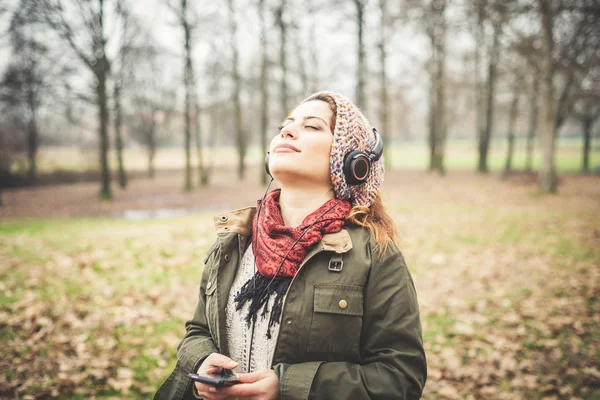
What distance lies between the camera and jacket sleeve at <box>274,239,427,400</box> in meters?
1.50

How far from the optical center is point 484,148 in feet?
82.3

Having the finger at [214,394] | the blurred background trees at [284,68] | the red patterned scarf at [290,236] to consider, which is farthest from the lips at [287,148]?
the blurred background trees at [284,68]

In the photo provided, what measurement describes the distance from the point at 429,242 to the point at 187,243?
18.2 feet

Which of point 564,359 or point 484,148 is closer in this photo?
point 564,359

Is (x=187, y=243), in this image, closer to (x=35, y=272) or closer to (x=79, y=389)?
(x=35, y=272)

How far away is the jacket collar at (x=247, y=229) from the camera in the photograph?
1.63m

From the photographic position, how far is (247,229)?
1.91 meters

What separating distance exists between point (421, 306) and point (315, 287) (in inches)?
171

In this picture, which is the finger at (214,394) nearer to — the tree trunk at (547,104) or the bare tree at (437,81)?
the tree trunk at (547,104)

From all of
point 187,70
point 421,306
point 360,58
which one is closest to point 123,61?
point 187,70

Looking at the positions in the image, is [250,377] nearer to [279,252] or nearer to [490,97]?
[279,252]

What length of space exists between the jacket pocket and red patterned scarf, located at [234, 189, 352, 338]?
171 mm

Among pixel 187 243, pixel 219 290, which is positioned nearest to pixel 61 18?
pixel 187 243

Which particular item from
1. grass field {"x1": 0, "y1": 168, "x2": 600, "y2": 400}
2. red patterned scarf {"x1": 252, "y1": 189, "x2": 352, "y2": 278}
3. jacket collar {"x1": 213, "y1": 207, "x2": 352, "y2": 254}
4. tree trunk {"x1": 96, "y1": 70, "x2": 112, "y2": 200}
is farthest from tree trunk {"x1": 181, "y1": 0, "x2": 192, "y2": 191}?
red patterned scarf {"x1": 252, "y1": 189, "x2": 352, "y2": 278}
